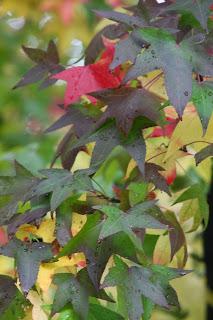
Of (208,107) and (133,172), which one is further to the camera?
(133,172)

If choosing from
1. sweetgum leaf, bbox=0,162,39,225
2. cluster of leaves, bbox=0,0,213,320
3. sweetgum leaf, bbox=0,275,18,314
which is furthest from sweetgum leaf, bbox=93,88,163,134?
sweetgum leaf, bbox=0,275,18,314

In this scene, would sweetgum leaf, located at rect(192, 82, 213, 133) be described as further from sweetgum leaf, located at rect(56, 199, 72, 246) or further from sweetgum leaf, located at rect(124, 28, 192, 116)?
sweetgum leaf, located at rect(56, 199, 72, 246)

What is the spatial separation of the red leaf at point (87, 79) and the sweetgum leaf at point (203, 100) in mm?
228

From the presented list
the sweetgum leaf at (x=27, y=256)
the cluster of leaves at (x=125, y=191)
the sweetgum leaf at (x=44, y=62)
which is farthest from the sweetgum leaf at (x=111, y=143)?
the sweetgum leaf at (x=44, y=62)

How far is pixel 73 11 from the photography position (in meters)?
2.38

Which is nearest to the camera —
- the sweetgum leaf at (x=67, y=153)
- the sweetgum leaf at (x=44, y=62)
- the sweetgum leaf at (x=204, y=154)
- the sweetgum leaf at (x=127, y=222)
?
the sweetgum leaf at (x=127, y=222)

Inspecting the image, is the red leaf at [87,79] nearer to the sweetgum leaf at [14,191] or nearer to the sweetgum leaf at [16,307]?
the sweetgum leaf at [14,191]

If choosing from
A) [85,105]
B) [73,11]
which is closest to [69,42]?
[73,11]

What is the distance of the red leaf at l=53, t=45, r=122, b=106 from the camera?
3.07 ft

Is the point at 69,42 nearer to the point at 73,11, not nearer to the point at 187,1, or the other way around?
the point at 73,11

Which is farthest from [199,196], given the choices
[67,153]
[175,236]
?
[67,153]

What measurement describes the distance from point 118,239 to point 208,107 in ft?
0.56

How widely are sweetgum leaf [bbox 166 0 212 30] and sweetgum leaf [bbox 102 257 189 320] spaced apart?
0.90 feet

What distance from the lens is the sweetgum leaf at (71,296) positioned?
2.35ft
